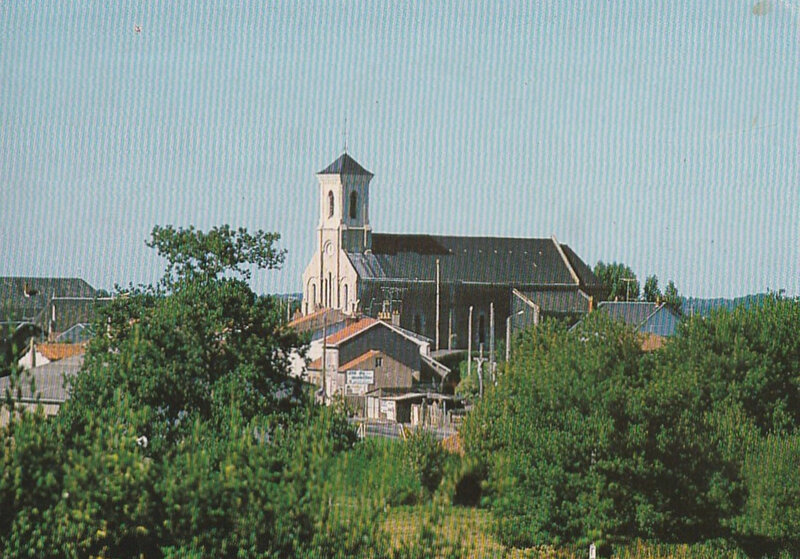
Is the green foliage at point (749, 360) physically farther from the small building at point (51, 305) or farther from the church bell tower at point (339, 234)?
the church bell tower at point (339, 234)

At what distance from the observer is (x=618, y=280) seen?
3650 cm

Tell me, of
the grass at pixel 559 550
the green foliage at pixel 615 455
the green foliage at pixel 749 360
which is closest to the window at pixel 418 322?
the green foliage at pixel 749 360

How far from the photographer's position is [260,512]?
4723 mm

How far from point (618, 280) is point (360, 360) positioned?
1768 cm

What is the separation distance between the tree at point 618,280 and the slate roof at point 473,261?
17.4 inches

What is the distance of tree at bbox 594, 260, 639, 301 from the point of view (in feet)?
115

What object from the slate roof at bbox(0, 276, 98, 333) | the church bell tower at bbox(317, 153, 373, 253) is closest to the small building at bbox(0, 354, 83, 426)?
the slate roof at bbox(0, 276, 98, 333)

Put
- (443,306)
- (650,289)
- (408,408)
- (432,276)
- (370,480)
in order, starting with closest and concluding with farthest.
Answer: (370,480) → (408,408) → (650,289) → (443,306) → (432,276)

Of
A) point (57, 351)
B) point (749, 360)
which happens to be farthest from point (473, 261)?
point (57, 351)

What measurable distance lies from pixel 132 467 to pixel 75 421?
0.87 m

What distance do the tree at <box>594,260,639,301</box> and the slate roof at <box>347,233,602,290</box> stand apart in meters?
0.44

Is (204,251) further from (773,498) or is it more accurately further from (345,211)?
(345,211)

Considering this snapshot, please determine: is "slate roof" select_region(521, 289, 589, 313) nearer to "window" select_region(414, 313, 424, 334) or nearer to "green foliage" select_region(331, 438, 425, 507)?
"window" select_region(414, 313, 424, 334)

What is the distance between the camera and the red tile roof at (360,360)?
19891mm
